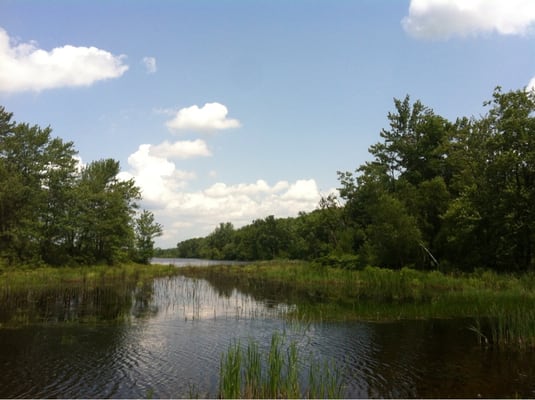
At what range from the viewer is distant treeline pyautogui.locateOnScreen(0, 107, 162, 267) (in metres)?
38.7

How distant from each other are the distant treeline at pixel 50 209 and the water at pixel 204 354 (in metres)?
22.5

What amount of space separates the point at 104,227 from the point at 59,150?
10.2 m

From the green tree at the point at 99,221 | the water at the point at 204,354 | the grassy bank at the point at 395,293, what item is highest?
the green tree at the point at 99,221

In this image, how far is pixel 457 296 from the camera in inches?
907

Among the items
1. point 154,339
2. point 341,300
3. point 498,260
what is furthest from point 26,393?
point 498,260

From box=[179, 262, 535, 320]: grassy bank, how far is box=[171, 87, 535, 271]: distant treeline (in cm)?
422

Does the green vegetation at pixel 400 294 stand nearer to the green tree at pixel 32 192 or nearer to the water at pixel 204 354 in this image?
the water at pixel 204 354

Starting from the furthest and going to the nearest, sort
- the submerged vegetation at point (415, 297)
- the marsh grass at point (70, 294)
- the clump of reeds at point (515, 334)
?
the marsh grass at point (70, 294) → the submerged vegetation at point (415, 297) → the clump of reeds at point (515, 334)

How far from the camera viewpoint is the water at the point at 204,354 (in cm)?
982

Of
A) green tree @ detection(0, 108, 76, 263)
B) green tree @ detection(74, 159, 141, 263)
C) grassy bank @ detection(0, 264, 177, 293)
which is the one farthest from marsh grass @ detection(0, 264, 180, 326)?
green tree @ detection(74, 159, 141, 263)

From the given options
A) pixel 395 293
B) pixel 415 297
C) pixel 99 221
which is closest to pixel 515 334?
pixel 415 297

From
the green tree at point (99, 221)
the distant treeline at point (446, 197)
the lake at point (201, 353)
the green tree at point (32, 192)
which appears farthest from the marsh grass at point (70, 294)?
the distant treeline at point (446, 197)

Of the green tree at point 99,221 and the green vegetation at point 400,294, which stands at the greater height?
the green tree at point 99,221

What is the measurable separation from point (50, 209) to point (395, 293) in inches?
1416
